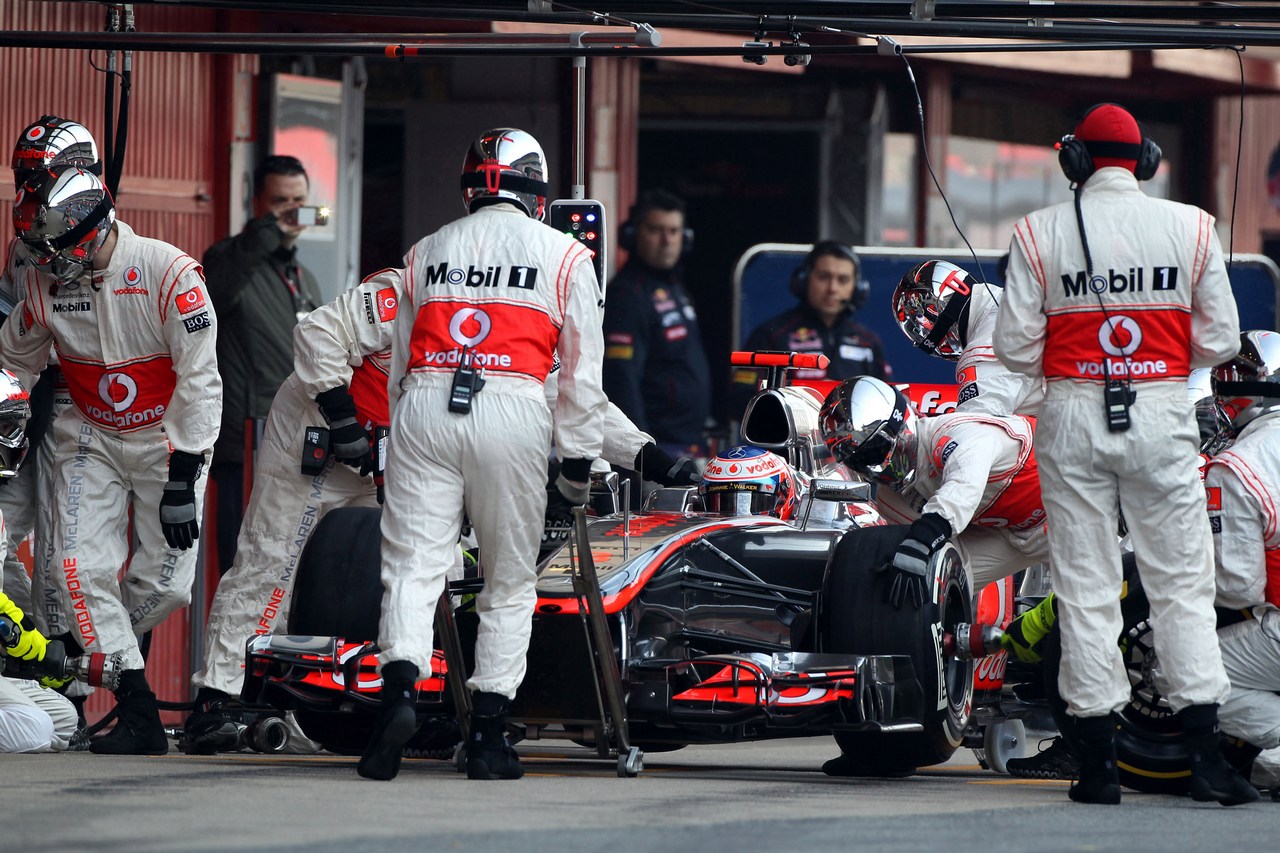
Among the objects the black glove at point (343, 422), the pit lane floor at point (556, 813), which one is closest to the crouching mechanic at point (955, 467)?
the pit lane floor at point (556, 813)

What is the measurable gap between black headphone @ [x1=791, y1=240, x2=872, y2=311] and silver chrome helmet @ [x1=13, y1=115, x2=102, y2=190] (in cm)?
426

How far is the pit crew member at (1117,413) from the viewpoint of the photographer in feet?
21.5

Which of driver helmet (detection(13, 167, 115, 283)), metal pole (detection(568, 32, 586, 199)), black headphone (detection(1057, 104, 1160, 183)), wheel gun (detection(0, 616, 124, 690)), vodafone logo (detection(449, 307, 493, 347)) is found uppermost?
metal pole (detection(568, 32, 586, 199))

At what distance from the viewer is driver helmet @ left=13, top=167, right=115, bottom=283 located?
26.4 ft

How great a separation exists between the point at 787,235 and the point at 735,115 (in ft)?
3.33

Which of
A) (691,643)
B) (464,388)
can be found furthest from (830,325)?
(464,388)

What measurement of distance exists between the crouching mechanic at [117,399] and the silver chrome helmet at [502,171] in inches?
58.4

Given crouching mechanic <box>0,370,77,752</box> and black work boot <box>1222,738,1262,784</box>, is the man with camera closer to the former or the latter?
crouching mechanic <box>0,370,77,752</box>

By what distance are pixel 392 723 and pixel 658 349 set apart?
5.55 meters

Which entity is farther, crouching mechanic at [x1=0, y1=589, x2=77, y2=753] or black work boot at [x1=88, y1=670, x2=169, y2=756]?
black work boot at [x1=88, y1=670, x2=169, y2=756]

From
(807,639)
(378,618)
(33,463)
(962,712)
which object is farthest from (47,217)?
(962,712)

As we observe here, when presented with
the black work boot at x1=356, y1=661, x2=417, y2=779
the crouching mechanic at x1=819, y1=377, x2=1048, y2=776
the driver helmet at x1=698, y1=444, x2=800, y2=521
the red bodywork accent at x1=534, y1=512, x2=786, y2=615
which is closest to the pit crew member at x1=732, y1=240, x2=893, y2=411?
the crouching mechanic at x1=819, y1=377, x2=1048, y2=776

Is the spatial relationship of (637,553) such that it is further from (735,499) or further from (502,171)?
(502,171)

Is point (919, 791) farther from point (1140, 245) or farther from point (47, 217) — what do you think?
point (47, 217)
